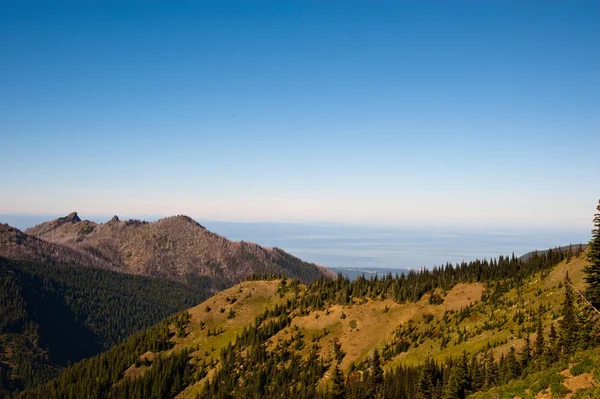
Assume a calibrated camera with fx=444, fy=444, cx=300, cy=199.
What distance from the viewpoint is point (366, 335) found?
151 m

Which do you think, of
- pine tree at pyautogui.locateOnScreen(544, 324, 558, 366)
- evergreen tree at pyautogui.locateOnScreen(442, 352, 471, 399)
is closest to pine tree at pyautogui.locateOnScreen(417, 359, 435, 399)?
evergreen tree at pyautogui.locateOnScreen(442, 352, 471, 399)

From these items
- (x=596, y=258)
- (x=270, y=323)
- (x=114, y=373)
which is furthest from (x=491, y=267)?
(x=114, y=373)

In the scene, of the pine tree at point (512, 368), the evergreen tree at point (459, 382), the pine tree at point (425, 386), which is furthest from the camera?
the pine tree at point (425, 386)

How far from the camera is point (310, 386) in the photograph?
132500mm

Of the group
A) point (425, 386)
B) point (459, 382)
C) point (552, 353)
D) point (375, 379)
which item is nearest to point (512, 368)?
point (552, 353)

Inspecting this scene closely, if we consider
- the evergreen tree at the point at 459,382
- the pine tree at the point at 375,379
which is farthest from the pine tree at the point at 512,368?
the pine tree at the point at 375,379

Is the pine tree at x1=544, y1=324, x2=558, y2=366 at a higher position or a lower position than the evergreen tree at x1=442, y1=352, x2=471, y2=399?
higher

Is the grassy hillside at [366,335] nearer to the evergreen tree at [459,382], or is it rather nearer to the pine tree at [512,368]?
the pine tree at [512,368]

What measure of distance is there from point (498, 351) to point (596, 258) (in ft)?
143

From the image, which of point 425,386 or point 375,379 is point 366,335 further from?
point 425,386

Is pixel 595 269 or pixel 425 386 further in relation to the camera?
pixel 425 386

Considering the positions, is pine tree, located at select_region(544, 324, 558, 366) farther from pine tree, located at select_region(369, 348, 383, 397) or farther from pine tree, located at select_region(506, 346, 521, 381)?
pine tree, located at select_region(369, 348, 383, 397)

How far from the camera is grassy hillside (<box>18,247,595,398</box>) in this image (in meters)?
111

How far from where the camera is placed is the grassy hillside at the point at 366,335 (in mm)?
110812
